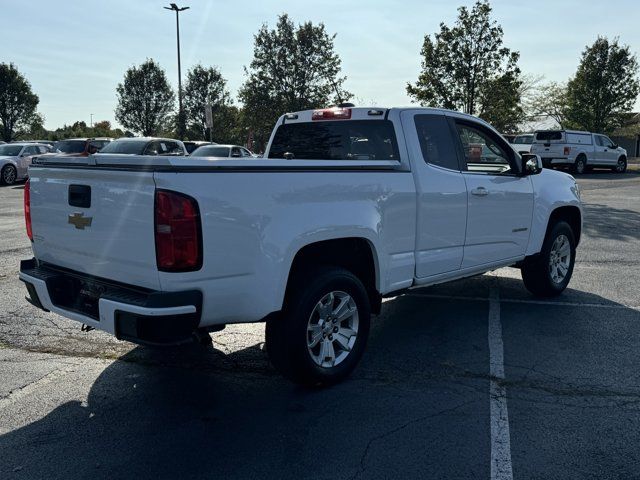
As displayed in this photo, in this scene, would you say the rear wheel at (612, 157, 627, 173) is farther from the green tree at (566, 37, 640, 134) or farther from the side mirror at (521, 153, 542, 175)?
the side mirror at (521, 153, 542, 175)

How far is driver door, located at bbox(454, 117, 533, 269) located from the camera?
17.6 ft

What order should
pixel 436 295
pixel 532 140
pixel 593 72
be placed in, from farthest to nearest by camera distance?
1. pixel 593 72
2. pixel 532 140
3. pixel 436 295

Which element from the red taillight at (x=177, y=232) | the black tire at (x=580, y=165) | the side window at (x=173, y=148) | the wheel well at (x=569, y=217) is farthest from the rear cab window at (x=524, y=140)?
the red taillight at (x=177, y=232)

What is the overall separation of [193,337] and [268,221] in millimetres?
804

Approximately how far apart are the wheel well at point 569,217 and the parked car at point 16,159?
19879mm

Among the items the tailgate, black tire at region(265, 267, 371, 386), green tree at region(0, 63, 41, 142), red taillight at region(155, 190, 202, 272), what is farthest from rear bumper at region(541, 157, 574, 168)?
green tree at region(0, 63, 41, 142)

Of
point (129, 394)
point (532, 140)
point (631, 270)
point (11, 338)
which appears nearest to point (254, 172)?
point (129, 394)

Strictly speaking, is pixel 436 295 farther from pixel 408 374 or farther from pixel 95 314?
pixel 95 314

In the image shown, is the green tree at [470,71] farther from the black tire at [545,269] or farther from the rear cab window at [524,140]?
the black tire at [545,269]

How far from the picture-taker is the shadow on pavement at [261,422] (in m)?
3.15

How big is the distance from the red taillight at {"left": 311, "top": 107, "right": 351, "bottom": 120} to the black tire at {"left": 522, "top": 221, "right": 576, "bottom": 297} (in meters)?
2.56

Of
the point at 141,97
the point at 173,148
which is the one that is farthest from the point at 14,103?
the point at 173,148

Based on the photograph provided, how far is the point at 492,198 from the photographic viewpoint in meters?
5.52

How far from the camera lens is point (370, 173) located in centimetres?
429
